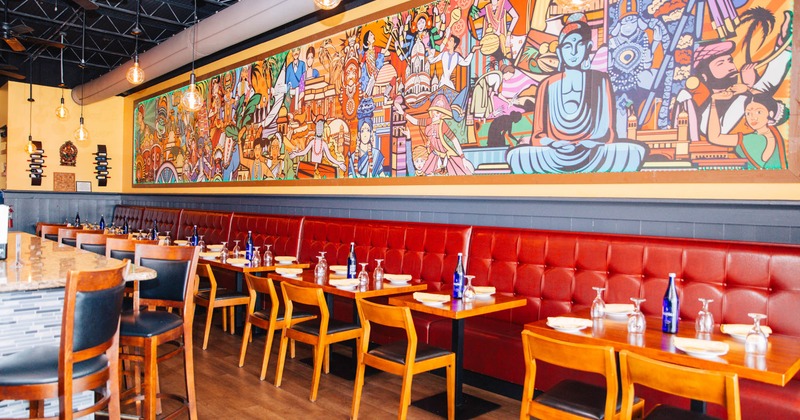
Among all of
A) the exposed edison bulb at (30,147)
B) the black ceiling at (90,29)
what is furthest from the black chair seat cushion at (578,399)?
the exposed edison bulb at (30,147)

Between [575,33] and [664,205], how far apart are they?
1.45 meters

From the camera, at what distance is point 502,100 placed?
4641mm

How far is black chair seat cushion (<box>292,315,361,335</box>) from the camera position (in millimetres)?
3945

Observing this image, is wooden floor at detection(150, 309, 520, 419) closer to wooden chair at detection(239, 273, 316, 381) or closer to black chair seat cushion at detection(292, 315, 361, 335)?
wooden chair at detection(239, 273, 316, 381)

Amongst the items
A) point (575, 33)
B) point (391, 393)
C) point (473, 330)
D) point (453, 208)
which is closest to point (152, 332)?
point (391, 393)

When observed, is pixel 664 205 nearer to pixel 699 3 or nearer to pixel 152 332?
pixel 699 3

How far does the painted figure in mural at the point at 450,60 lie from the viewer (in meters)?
5.00

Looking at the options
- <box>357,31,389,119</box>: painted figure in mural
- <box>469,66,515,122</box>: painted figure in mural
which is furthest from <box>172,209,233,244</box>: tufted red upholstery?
<box>469,66,515,122</box>: painted figure in mural

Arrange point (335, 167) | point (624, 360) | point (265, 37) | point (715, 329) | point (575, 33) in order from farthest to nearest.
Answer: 1. point (265, 37)
2. point (335, 167)
3. point (575, 33)
4. point (715, 329)
5. point (624, 360)

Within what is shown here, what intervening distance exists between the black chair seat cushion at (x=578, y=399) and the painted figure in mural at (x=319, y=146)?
421 cm

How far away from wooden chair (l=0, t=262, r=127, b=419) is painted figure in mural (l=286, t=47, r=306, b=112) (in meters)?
4.93

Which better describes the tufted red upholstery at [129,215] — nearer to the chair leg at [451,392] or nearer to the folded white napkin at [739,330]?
the chair leg at [451,392]

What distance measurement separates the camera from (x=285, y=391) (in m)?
3.98

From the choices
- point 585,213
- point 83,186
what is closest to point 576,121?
point 585,213
